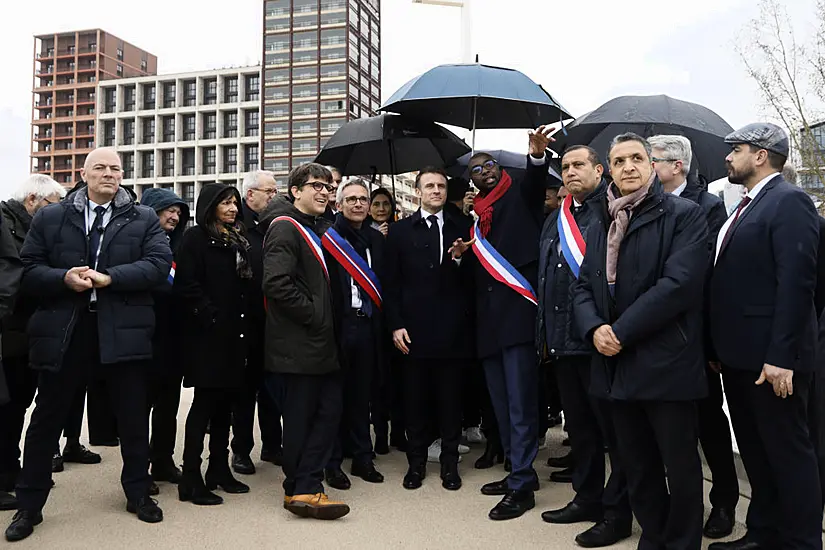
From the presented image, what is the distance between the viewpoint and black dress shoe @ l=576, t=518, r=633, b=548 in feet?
12.1

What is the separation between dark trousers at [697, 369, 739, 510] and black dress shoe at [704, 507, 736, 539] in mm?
41

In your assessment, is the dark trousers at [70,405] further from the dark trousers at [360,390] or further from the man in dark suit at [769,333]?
the man in dark suit at [769,333]

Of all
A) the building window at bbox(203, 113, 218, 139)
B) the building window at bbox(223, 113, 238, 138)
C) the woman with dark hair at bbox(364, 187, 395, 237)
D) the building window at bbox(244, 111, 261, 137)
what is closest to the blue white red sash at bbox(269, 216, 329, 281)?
the woman with dark hair at bbox(364, 187, 395, 237)

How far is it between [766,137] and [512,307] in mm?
1767

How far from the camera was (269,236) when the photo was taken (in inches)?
172

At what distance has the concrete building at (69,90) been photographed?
304 feet

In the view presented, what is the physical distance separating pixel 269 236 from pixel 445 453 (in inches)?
78.0

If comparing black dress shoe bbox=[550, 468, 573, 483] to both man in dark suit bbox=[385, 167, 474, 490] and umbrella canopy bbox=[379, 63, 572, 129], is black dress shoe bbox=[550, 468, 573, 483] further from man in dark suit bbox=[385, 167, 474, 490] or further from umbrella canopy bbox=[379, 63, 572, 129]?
umbrella canopy bbox=[379, 63, 572, 129]

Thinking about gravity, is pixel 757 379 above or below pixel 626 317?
below

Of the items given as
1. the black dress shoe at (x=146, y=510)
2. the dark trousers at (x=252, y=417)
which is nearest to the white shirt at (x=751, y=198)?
Result: the dark trousers at (x=252, y=417)

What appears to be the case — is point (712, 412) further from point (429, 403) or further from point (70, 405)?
point (70, 405)

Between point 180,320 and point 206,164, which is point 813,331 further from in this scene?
point 206,164

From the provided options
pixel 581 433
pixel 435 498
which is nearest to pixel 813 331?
pixel 581 433

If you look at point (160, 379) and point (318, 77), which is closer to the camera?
point (160, 379)
